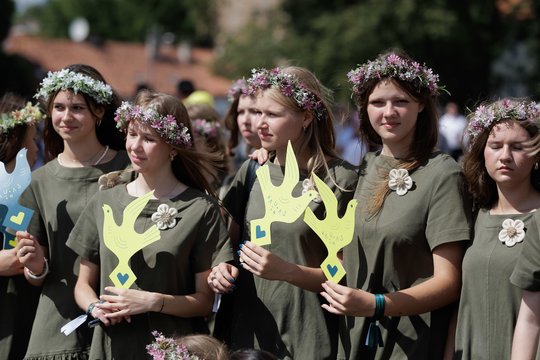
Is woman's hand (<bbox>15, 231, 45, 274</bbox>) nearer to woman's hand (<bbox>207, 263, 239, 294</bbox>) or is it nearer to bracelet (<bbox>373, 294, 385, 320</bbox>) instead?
woman's hand (<bbox>207, 263, 239, 294</bbox>)

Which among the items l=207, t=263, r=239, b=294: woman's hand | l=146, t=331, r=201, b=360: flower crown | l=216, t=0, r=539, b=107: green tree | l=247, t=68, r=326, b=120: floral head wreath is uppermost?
l=216, t=0, r=539, b=107: green tree

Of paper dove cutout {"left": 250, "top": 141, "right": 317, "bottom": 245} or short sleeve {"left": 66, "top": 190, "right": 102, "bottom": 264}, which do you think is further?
short sleeve {"left": 66, "top": 190, "right": 102, "bottom": 264}

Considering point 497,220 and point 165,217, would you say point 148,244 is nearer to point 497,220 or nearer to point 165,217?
point 165,217

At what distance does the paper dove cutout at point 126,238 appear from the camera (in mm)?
4527

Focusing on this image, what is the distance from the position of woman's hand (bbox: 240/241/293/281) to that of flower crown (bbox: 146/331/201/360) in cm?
49

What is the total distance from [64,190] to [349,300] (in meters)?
1.85

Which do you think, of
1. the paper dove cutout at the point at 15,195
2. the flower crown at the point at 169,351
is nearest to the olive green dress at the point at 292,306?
the flower crown at the point at 169,351

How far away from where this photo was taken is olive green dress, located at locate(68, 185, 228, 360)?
463cm

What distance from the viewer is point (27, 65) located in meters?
22.8

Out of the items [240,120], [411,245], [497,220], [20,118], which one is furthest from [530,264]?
[240,120]

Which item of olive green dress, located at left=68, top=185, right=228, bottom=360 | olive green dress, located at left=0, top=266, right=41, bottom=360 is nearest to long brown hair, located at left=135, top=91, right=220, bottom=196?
olive green dress, located at left=68, top=185, right=228, bottom=360

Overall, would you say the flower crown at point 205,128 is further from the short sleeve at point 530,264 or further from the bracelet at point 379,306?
the short sleeve at point 530,264

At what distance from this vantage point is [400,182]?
4441mm

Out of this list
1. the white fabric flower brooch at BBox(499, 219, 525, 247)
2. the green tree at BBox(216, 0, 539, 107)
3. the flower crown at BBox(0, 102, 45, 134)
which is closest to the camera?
the white fabric flower brooch at BBox(499, 219, 525, 247)
